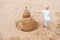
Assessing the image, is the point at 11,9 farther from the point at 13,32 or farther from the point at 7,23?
the point at 13,32

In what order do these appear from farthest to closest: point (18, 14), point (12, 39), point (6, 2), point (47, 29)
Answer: point (6, 2)
point (18, 14)
point (47, 29)
point (12, 39)

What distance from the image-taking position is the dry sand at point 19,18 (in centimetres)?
330

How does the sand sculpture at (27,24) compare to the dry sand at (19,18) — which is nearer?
the dry sand at (19,18)

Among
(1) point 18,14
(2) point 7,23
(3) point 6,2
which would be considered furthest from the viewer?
(3) point 6,2

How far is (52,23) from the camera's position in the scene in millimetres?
3623

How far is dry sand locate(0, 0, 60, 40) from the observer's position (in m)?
3.30

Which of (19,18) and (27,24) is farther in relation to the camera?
(19,18)

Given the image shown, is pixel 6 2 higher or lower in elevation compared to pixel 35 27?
higher

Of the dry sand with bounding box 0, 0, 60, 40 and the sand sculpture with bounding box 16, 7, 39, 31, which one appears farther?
the sand sculpture with bounding box 16, 7, 39, 31

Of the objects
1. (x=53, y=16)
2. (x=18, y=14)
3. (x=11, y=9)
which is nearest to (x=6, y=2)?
(x=11, y=9)

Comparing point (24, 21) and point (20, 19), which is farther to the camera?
point (20, 19)

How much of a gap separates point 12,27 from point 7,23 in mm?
195

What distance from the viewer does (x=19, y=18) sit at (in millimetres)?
3832

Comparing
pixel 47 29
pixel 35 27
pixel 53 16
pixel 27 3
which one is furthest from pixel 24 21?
pixel 27 3
